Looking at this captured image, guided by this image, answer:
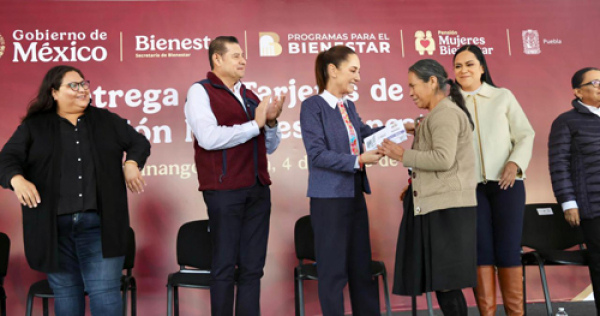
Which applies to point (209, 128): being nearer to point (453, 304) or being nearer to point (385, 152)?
point (385, 152)

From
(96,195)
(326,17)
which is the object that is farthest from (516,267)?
(326,17)

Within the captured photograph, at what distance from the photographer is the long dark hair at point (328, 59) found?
2791mm


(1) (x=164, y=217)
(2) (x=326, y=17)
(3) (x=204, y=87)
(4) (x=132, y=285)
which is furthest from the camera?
(2) (x=326, y=17)

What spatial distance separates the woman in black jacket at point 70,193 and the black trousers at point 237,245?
1.50 feet

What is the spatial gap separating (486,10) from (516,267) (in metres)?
2.62

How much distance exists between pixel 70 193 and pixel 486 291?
2.20 metres

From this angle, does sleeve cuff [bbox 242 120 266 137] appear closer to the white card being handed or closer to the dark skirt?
the white card being handed

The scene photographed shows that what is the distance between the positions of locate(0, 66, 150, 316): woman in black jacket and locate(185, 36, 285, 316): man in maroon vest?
0.41 meters

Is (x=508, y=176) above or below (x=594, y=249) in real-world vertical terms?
above

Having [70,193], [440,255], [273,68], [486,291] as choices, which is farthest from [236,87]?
[486,291]

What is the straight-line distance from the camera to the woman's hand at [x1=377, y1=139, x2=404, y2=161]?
2504 millimetres

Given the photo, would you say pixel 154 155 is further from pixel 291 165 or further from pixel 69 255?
pixel 69 255

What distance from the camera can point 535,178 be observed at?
4.38 meters

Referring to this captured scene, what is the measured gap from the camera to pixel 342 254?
2.64 metres
